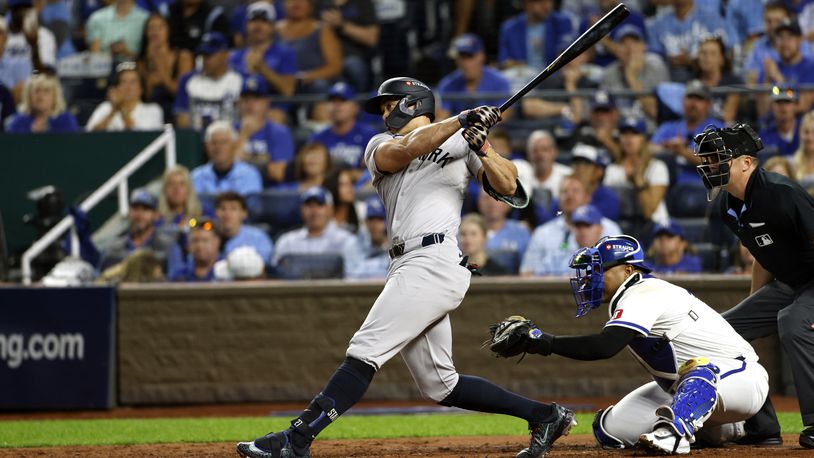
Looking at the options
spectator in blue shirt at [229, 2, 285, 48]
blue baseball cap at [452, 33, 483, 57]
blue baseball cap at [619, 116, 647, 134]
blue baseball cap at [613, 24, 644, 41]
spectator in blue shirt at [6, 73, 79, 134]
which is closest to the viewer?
blue baseball cap at [619, 116, 647, 134]

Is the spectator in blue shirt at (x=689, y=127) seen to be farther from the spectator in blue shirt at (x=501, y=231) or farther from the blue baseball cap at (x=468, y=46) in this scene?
the blue baseball cap at (x=468, y=46)

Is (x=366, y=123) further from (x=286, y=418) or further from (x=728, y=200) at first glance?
(x=728, y=200)

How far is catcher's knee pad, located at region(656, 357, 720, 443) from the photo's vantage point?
5.00 meters

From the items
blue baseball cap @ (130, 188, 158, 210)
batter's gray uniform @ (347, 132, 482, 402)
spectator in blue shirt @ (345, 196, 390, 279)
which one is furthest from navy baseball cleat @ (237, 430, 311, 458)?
blue baseball cap @ (130, 188, 158, 210)

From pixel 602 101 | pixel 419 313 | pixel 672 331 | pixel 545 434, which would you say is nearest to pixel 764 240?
pixel 672 331

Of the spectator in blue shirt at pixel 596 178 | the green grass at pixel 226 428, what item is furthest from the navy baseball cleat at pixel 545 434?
the spectator in blue shirt at pixel 596 178

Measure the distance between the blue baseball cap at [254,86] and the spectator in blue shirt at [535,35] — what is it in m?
2.59

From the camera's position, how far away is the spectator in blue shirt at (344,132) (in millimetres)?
11156

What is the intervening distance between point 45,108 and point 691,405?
900 centimetres

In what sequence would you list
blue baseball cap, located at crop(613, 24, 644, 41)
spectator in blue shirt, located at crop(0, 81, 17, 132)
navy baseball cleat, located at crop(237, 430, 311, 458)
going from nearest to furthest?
navy baseball cleat, located at crop(237, 430, 311, 458) < blue baseball cap, located at crop(613, 24, 644, 41) < spectator in blue shirt, located at crop(0, 81, 17, 132)

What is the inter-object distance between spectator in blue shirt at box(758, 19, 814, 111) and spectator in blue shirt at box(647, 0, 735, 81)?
634 mm

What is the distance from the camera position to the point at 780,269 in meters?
5.74

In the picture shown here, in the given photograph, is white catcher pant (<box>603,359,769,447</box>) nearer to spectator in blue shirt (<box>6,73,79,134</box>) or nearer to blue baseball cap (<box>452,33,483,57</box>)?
blue baseball cap (<box>452,33,483,57</box>)

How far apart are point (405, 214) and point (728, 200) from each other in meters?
1.81
